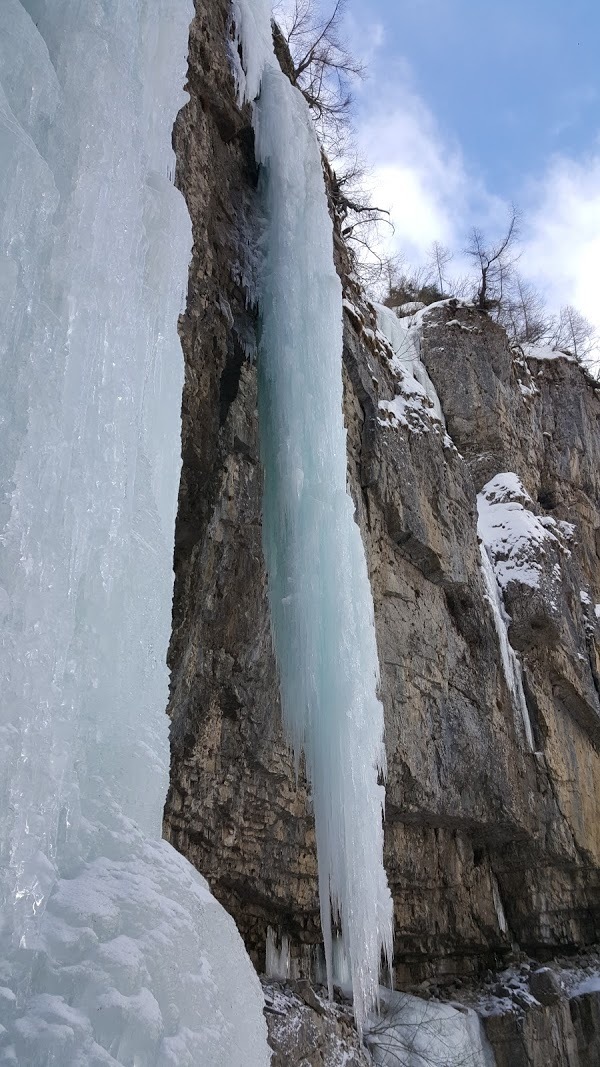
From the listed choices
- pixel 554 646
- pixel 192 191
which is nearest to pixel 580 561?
pixel 554 646

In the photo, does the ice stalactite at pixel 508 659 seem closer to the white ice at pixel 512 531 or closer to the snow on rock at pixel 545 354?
the white ice at pixel 512 531

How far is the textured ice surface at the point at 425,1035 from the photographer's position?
21.9 feet

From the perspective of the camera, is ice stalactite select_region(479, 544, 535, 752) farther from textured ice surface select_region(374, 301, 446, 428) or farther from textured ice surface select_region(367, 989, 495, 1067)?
textured ice surface select_region(374, 301, 446, 428)

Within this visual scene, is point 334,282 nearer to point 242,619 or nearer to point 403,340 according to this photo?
point 242,619

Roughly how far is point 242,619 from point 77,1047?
4.75 meters

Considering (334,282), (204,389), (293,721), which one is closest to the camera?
(293,721)

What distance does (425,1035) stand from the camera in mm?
7051

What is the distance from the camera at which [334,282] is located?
7141 millimetres

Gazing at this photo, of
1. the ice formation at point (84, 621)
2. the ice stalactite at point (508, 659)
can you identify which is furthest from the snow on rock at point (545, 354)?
the ice formation at point (84, 621)

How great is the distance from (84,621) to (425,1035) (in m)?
6.13

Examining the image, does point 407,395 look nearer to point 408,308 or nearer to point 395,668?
point 395,668

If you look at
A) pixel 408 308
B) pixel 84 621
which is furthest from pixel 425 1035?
pixel 408 308

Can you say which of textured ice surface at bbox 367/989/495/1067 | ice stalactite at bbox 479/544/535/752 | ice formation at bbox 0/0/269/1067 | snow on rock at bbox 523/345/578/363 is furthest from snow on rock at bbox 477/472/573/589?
ice formation at bbox 0/0/269/1067

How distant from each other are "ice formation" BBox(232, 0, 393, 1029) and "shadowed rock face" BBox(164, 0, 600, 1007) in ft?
1.03
